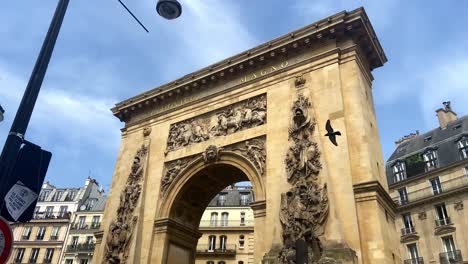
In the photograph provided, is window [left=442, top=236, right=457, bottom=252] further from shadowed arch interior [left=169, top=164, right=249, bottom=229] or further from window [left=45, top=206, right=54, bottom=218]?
window [left=45, top=206, right=54, bottom=218]

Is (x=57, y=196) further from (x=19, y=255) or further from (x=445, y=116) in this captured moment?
(x=445, y=116)

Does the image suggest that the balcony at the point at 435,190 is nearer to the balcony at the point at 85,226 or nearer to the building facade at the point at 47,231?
the balcony at the point at 85,226

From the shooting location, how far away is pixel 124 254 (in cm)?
1662

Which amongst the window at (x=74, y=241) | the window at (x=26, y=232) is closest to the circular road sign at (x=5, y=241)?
the window at (x=74, y=241)

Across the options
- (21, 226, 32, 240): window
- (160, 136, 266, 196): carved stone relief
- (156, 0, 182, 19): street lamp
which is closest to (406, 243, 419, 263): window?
(160, 136, 266, 196): carved stone relief

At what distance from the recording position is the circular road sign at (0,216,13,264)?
160 inches

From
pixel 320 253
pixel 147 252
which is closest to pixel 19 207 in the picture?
pixel 320 253

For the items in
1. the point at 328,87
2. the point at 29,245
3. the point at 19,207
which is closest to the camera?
the point at 19,207

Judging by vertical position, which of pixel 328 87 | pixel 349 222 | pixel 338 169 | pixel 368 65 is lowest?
pixel 349 222

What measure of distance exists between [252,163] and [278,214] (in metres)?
2.75

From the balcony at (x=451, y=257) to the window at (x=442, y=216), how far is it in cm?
218

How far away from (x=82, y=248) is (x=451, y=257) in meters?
33.0

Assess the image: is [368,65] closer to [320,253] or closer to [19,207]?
[320,253]

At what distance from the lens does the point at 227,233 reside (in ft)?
119
